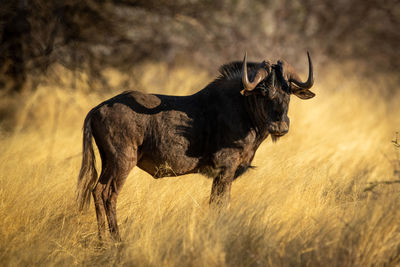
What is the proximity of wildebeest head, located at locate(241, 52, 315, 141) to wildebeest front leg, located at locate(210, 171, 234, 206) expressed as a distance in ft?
2.15

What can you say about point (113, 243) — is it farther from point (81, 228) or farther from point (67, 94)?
point (67, 94)

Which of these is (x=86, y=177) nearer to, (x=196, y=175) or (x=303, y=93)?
(x=196, y=175)

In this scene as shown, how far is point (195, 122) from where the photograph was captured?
4.51 m

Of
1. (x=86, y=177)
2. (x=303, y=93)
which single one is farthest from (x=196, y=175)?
(x=303, y=93)

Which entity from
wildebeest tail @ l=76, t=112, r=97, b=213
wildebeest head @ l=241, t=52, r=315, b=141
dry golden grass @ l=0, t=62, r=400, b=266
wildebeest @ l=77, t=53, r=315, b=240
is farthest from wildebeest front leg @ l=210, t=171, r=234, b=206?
wildebeest tail @ l=76, t=112, r=97, b=213

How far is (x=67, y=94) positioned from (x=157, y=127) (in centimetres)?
733

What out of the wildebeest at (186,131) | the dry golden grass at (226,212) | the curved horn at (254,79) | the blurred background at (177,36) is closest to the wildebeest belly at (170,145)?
the wildebeest at (186,131)

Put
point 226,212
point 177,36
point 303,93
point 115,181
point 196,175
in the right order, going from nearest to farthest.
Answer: point 226,212, point 115,181, point 303,93, point 196,175, point 177,36

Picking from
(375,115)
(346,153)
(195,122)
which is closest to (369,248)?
(195,122)

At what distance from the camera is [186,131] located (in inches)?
176

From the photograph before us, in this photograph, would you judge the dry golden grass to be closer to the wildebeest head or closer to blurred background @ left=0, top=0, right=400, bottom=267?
blurred background @ left=0, top=0, right=400, bottom=267

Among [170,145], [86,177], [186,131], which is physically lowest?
[86,177]

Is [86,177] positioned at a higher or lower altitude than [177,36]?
lower

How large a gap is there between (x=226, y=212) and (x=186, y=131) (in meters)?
1.02
